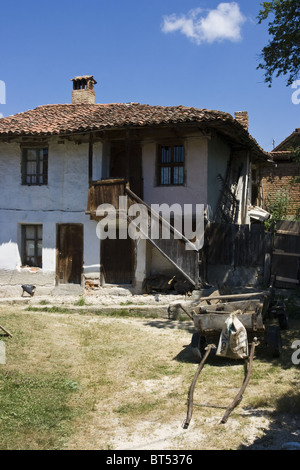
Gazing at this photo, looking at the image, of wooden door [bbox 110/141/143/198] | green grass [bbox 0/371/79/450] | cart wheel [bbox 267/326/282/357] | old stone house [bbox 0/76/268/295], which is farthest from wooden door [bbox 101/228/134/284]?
green grass [bbox 0/371/79/450]

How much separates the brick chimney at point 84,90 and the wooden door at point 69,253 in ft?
20.3

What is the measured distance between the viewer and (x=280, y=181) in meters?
20.2

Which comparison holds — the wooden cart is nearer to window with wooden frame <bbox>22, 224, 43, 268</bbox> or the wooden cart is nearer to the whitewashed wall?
the whitewashed wall

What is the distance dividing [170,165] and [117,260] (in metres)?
3.38

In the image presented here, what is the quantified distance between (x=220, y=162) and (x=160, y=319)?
222 inches

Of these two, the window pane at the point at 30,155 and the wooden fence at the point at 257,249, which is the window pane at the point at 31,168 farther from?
the wooden fence at the point at 257,249

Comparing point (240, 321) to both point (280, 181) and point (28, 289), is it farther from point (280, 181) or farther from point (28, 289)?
point (280, 181)

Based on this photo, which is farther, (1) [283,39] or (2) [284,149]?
(2) [284,149]

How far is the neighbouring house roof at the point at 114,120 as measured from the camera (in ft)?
39.1

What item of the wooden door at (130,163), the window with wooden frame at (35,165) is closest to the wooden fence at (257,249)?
the wooden door at (130,163)

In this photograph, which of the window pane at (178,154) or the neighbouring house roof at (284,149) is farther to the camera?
the neighbouring house roof at (284,149)

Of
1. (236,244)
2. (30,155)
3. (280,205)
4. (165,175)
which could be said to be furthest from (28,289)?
(280,205)

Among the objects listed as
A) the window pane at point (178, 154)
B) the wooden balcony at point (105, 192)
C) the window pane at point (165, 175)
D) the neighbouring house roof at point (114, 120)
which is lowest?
the wooden balcony at point (105, 192)
